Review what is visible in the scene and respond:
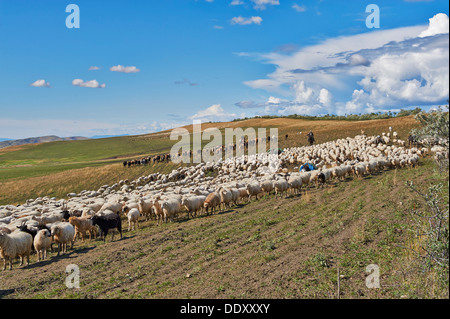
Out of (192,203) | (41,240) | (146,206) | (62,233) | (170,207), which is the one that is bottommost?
(41,240)

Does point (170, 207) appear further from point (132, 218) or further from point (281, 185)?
point (281, 185)

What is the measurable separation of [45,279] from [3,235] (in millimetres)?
3436

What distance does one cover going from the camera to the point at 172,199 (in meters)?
18.6

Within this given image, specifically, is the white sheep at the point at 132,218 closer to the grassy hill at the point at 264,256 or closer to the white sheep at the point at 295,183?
the grassy hill at the point at 264,256

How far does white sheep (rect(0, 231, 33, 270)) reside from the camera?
12.2 meters

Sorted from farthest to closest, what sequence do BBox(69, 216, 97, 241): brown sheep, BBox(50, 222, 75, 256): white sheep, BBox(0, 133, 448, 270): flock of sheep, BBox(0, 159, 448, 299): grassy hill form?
BBox(69, 216, 97, 241): brown sheep < BBox(0, 133, 448, 270): flock of sheep < BBox(50, 222, 75, 256): white sheep < BBox(0, 159, 448, 299): grassy hill

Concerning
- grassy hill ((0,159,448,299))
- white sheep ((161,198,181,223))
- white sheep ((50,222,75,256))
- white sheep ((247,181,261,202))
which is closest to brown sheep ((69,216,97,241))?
grassy hill ((0,159,448,299))

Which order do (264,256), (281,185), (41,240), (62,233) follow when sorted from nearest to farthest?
1. (264,256)
2. (41,240)
3. (62,233)
4. (281,185)

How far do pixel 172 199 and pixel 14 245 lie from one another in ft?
27.2

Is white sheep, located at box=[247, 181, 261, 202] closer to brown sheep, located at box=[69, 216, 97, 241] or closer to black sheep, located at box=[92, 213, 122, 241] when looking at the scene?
black sheep, located at box=[92, 213, 122, 241]

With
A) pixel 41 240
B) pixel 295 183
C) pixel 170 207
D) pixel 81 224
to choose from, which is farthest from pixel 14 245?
pixel 295 183

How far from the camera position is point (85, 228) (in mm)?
16109

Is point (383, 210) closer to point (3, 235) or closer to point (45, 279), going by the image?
point (45, 279)

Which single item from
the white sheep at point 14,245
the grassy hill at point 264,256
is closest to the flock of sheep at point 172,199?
the white sheep at point 14,245
